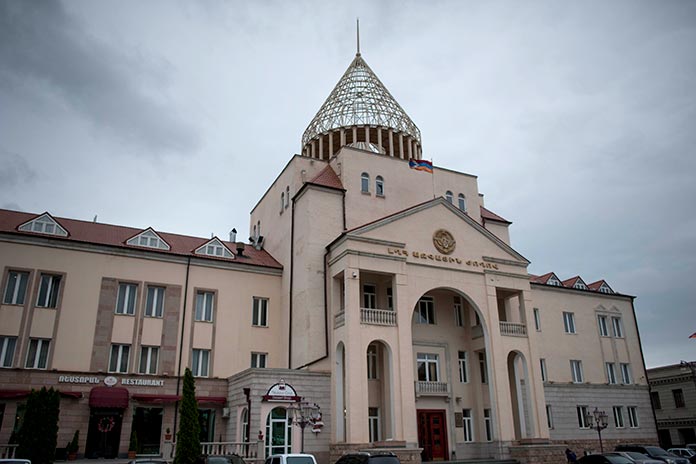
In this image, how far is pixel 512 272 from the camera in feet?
109

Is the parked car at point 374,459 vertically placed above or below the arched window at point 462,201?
below

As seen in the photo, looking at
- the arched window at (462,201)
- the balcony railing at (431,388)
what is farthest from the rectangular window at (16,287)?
the arched window at (462,201)

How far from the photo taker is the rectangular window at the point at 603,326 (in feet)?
137

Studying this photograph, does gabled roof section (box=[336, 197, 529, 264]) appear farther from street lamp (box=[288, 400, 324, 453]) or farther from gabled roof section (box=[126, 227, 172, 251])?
gabled roof section (box=[126, 227, 172, 251])

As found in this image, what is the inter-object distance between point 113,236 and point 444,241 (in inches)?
735

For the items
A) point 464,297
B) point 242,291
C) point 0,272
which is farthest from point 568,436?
point 0,272

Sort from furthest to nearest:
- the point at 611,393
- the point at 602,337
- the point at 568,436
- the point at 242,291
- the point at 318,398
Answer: the point at 602,337 → the point at 611,393 → the point at 568,436 → the point at 242,291 → the point at 318,398

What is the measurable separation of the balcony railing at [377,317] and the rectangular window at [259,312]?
24.6 ft

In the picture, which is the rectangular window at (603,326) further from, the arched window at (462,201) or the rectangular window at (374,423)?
the rectangular window at (374,423)


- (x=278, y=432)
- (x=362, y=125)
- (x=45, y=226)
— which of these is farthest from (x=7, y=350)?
(x=362, y=125)

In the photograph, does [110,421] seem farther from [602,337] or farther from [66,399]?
[602,337]

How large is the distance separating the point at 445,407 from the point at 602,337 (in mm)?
16932

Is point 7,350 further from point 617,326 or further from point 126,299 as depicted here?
point 617,326

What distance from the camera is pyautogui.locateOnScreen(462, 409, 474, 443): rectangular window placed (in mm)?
31578
